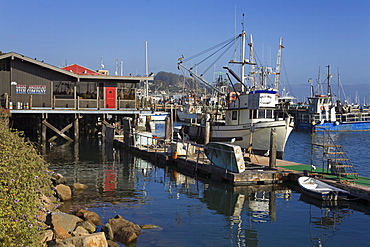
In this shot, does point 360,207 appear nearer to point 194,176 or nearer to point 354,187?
point 354,187

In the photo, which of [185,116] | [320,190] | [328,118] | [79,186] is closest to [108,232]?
[79,186]

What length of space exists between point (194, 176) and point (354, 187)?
8996mm

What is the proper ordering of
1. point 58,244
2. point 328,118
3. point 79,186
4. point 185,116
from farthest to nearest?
point 185,116 → point 328,118 → point 79,186 → point 58,244

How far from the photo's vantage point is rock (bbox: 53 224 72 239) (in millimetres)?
11414

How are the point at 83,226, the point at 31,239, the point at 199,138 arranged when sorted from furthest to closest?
the point at 199,138
the point at 83,226
the point at 31,239

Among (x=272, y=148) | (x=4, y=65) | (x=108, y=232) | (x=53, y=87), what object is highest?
(x=4, y=65)

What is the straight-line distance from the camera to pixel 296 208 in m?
17.4

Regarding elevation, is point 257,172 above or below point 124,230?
above

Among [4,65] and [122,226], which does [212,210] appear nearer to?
[122,226]

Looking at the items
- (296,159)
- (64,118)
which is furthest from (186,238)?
(64,118)

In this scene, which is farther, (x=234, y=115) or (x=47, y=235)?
(x=234, y=115)

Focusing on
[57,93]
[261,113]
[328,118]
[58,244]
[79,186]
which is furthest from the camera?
[328,118]

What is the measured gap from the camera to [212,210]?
56.5 ft

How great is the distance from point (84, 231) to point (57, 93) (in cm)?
2705
